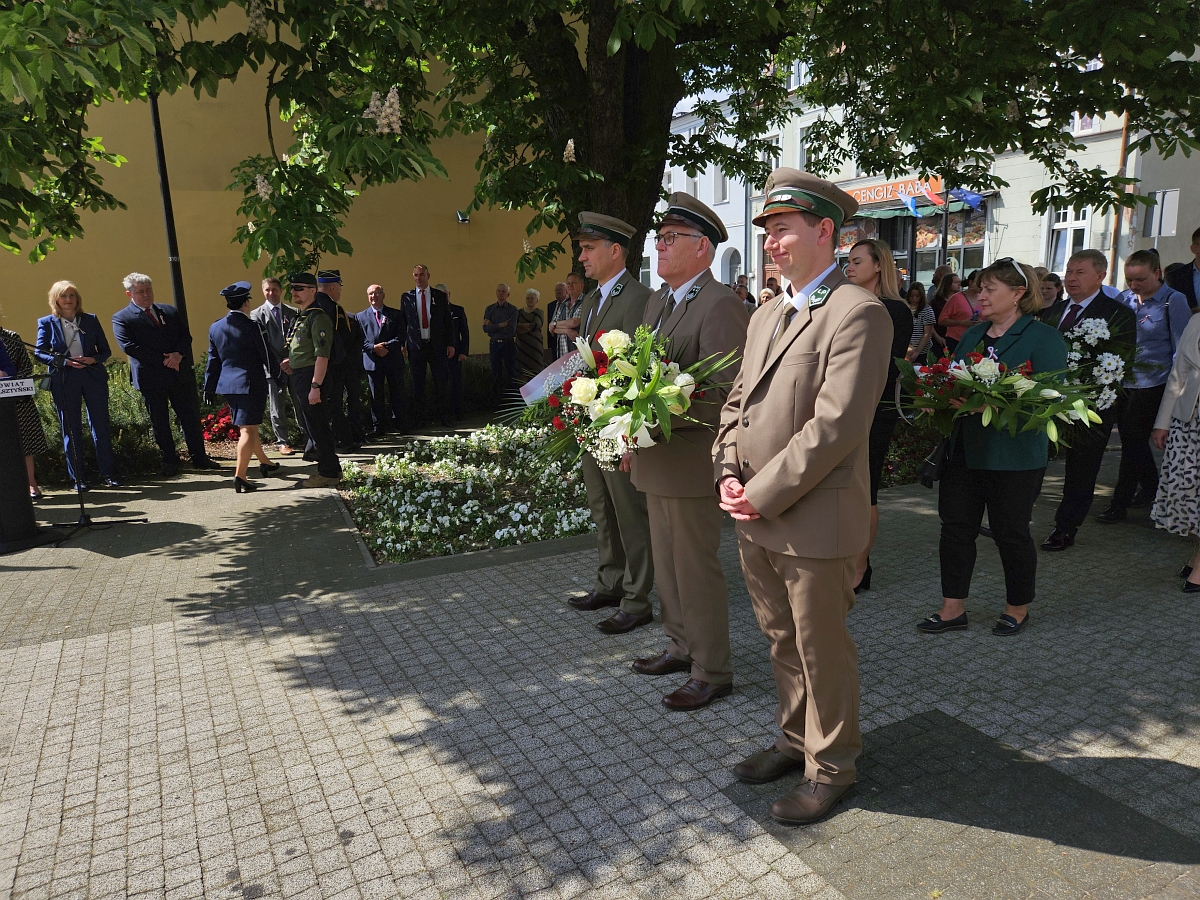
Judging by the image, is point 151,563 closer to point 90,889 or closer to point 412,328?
point 90,889

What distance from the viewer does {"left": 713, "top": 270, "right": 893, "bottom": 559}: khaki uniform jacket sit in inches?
113

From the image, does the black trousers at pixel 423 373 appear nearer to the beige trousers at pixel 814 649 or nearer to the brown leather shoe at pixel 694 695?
the brown leather shoe at pixel 694 695

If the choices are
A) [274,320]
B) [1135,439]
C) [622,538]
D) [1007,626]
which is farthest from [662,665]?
[274,320]

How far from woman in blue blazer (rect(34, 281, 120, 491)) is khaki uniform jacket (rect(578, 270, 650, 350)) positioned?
647 centimetres

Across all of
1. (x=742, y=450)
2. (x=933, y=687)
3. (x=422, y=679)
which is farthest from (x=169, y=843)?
(x=933, y=687)

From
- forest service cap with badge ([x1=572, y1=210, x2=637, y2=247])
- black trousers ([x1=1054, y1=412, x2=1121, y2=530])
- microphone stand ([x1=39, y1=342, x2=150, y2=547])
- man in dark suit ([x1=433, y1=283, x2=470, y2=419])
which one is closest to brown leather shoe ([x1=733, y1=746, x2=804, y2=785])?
forest service cap with badge ([x1=572, y1=210, x2=637, y2=247])

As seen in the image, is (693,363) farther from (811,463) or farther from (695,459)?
(811,463)

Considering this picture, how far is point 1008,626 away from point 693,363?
2.59 metres

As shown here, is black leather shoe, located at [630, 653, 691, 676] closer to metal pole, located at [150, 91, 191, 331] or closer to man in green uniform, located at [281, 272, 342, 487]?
man in green uniform, located at [281, 272, 342, 487]

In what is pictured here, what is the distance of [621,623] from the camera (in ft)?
16.6

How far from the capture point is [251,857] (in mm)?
3150

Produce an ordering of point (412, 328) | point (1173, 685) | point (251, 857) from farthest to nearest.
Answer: point (412, 328) < point (1173, 685) < point (251, 857)

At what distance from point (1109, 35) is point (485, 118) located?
648 cm

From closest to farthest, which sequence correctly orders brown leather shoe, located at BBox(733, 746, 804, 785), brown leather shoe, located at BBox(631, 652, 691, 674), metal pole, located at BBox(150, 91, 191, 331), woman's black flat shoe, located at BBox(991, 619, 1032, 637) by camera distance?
brown leather shoe, located at BBox(733, 746, 804, 785), brown leather shoe, located at BBox(631, 652, 691, 674), woman's black flat shoe, located at BBox(991, 619, 1032, 637), metal pole, located at BBox(150, 91, 191, 331)
